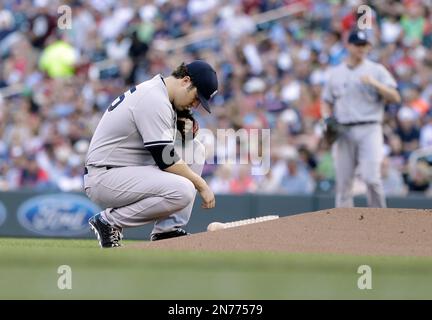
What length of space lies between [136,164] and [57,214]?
20.8ft

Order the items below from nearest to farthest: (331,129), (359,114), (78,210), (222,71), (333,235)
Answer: (333,235) → (359,114) → (331,129) → (78,210) → (222,71)

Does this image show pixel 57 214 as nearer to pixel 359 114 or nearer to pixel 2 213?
pixel 2 213

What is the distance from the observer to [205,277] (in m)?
6.43

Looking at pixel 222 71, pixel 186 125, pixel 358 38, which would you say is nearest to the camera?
pixel 186 125

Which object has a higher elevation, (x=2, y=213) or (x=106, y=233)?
(x=2, y=213)

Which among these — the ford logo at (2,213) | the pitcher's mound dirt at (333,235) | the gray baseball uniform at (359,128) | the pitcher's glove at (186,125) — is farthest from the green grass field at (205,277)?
the ford logo at (2,213)

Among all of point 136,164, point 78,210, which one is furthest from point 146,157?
point 78,210

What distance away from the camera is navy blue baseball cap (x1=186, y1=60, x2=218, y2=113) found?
823 centimetres

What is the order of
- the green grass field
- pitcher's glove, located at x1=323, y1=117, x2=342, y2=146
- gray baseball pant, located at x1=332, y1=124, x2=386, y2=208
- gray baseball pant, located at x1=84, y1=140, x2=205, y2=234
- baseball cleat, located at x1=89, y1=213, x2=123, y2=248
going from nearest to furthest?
the green grass field < gray baseball pant, located at x1=84, y1=140, x2=205, y2=234 < baseball cleat, located at x1=89, y1=213, x2=123, y2=248 < gray baseball pant, located at x1=332, y1=124, x2=386, y2=208 < pitcher's glove, located at x1=323, y1=117, x2=342, y2=146

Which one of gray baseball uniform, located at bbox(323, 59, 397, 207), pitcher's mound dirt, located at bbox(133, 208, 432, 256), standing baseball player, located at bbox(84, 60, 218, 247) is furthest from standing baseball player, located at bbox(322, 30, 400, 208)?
standing baseball player, located at bbox(84, 60, 218, 247)

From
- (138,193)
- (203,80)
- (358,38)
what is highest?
(358,38)

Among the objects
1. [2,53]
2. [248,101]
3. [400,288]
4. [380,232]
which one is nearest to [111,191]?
[380,232]

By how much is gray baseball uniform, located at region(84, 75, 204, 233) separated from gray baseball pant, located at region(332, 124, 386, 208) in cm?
394

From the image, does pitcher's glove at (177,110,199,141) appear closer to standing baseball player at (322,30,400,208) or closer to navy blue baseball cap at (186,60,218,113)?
navy blue baseball cap at (186,60,218,113)
